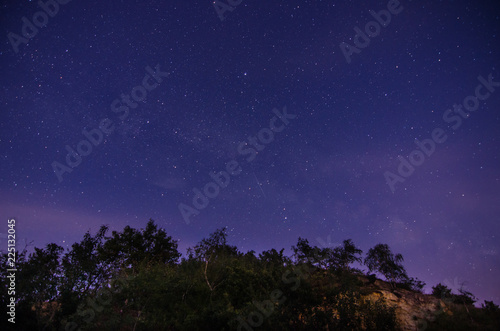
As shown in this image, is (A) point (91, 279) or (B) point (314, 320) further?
(A) point (91, 279)

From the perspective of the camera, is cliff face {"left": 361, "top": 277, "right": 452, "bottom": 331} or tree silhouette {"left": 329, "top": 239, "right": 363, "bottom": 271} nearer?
cliff face {"left": 361, "top": 277, "right": 452, "bottom": 331}

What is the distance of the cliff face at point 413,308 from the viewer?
90.4 feet

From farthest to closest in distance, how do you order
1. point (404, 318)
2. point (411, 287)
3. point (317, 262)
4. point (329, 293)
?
1. point (411, 287)
2. point (317, 262)
3. point (404, 318)
4. point (329, 293)

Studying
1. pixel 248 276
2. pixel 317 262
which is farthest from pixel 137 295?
pixel 317 262

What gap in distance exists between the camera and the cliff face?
2756 cm

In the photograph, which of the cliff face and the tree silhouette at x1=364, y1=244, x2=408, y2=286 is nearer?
the cliff face

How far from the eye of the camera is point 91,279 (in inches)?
Result: 1411

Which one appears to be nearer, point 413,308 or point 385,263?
point 413,308

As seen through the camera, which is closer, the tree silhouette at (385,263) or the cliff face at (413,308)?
the cliff face at (413,308)

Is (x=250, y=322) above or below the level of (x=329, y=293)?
below

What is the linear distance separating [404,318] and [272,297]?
60.3 feet

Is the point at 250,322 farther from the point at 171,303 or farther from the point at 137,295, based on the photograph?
the point at 137,295

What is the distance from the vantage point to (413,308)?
31250 millimetres

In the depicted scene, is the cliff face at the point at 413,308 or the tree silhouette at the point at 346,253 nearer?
the cliff face at the point at 413,308
